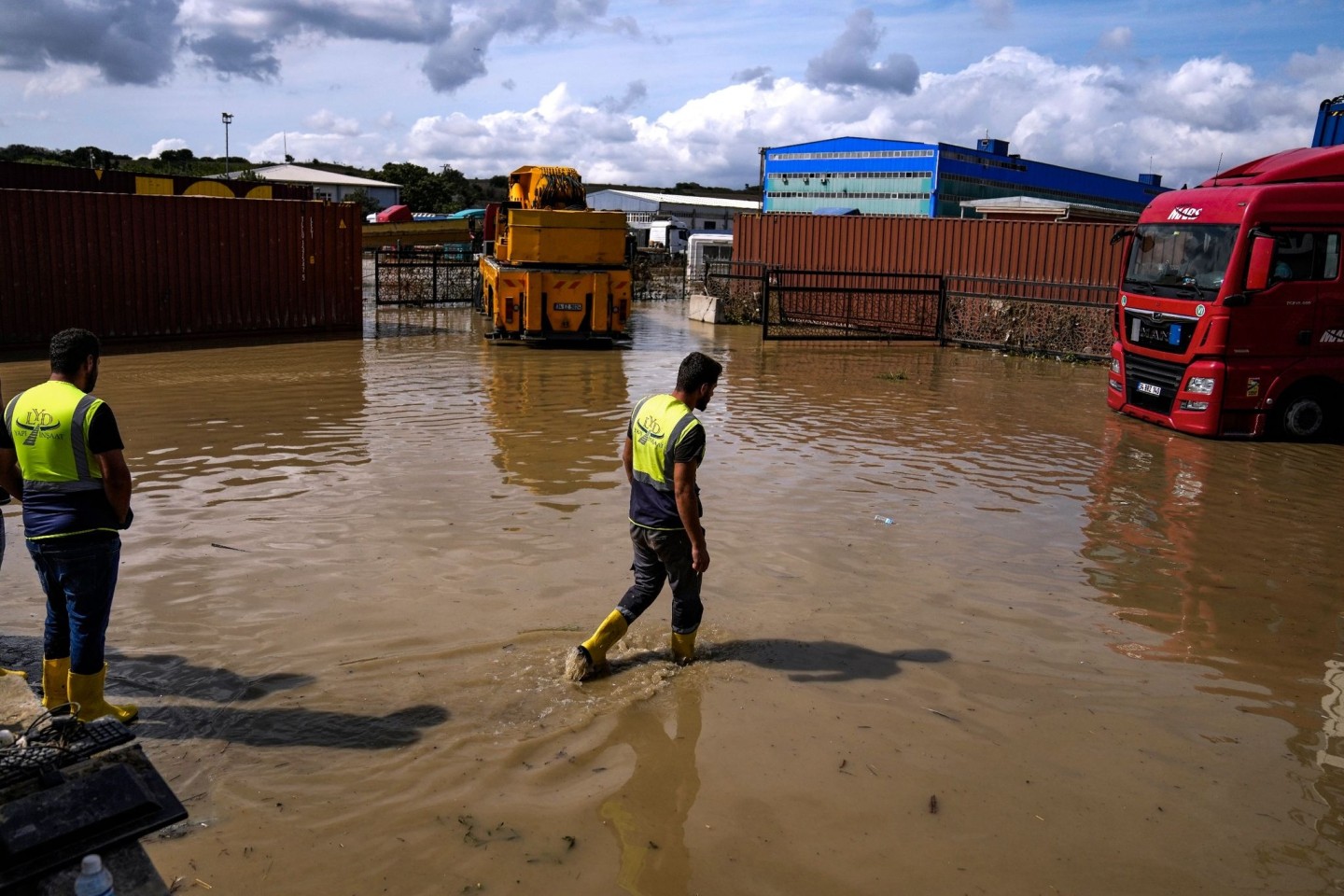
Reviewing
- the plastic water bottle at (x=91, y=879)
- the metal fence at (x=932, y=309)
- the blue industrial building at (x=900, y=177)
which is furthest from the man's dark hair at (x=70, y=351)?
the blue industrial building at (x=900, y=177)

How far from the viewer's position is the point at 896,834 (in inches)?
157

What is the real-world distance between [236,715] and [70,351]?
5.94 feet

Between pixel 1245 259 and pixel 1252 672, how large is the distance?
744 cm

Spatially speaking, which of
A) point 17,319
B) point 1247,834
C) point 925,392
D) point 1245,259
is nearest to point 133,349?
point 17,319

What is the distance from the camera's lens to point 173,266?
18.4 m

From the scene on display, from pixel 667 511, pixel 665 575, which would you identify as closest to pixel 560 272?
pixel 665 575

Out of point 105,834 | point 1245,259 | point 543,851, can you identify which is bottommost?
point 543,851

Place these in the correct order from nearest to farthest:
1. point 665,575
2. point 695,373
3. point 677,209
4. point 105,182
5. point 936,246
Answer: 1. point 695,373
2. point 665,575
3. point 936,246
4. point 105,182
5. point 677,209

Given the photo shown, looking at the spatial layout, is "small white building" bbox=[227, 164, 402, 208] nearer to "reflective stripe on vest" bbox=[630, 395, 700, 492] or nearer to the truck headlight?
the truck headlight

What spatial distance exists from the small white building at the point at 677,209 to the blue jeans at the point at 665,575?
207ft

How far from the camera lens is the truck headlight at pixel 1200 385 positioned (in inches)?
463

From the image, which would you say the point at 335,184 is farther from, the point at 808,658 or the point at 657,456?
the point at 808,658

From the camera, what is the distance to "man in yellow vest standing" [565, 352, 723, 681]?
5020 millimetres

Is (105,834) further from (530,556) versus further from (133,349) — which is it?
(133,349)
